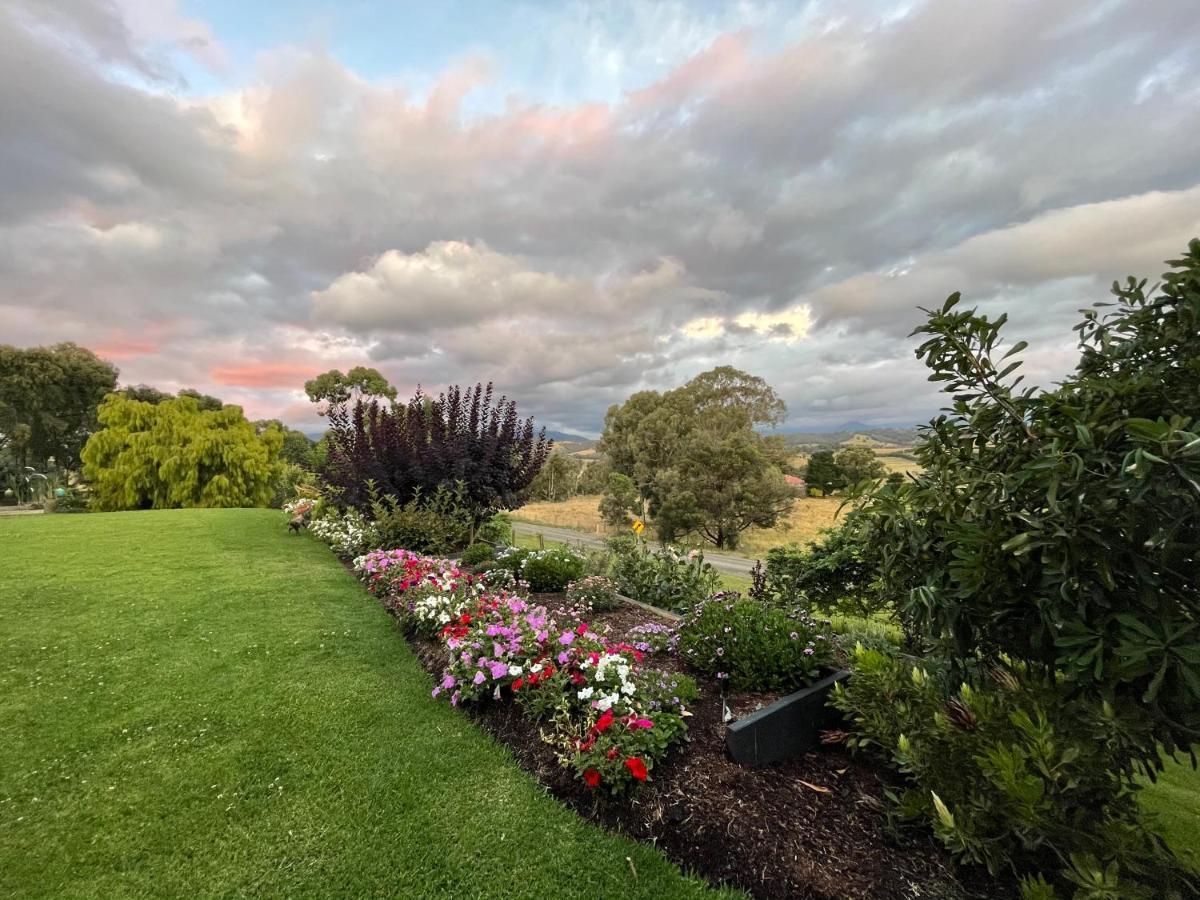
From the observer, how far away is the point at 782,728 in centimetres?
270

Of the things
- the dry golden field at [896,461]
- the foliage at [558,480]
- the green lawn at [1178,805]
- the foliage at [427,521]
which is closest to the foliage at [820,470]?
the foliage at [558,480]

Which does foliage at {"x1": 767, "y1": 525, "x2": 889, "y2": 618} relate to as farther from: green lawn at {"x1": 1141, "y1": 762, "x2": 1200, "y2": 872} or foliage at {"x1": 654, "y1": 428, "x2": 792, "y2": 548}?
foliage at {"x1": 654, "y1": 428, "x2": 792, "y2": 548}

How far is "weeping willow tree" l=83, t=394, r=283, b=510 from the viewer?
17.3 m

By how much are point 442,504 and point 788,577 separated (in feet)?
18.4

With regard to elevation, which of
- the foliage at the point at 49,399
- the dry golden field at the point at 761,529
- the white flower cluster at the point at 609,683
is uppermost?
the foliage at the point at 49,399

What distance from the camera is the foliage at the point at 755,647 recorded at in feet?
10.5

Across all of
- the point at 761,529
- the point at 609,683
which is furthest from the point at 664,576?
the point at 761,529

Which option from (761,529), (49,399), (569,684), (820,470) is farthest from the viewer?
(820,470)

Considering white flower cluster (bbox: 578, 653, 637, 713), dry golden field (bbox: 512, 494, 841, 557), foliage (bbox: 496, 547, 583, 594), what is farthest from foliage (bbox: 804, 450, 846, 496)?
white flower cluster (bbox: 578, 653, 637, 713)

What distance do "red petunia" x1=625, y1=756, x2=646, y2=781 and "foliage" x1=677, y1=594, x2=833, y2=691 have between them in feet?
3.44

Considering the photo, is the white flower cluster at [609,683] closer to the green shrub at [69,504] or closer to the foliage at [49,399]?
the green shrub at [69,504]

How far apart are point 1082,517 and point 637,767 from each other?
2067 mm

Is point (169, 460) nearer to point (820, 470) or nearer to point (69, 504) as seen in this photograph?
Result: point (69, 504)

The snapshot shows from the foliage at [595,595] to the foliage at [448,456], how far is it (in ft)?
12.5
